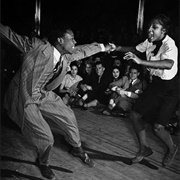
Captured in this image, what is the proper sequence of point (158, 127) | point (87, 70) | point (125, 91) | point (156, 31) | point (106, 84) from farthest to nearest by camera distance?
1. point (87, 70)
2. point (106, 84)
3. point (125, 91)
4. point (158, 127)
5. point (156, 31)

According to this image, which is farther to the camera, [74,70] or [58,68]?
[74,70]

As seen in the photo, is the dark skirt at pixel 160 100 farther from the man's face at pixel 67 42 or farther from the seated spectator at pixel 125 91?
the seated spectator at pixel 125 91

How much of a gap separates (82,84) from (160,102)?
2906 millimetres

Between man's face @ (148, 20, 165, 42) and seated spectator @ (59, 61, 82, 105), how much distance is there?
290cm

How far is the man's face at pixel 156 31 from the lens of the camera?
2570 mm

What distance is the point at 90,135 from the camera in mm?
3703

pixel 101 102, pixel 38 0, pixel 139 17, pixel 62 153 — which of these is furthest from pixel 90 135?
pixel 38 0

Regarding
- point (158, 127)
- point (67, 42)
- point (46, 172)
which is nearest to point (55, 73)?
point (67, 42)

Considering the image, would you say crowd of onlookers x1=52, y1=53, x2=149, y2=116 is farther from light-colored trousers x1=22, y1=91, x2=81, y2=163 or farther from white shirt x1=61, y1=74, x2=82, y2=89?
light-colored trousers x1=22, y1=91, x2=81, y2=163

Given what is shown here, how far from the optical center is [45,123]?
245cm

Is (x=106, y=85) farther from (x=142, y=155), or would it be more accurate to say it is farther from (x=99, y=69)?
(x=142, y=155)

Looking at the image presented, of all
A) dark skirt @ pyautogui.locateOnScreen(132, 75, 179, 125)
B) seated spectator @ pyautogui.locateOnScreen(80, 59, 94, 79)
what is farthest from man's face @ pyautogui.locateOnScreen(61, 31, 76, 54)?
seated spectator @ pyautogui.locateOnScreen(80, 59, 94, 79)

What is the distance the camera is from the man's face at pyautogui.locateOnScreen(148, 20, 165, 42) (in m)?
2.57

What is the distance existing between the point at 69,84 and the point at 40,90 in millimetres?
2981
